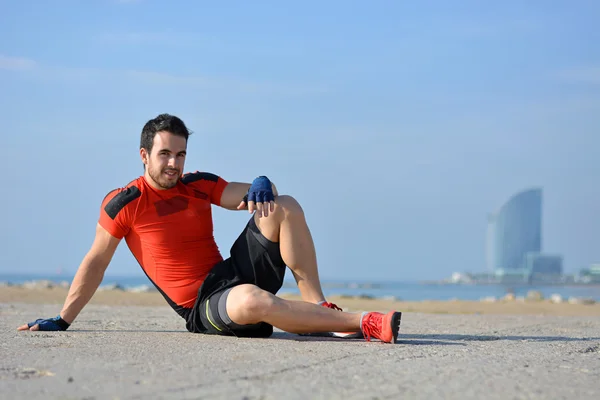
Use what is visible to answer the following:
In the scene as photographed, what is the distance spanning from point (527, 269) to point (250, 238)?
325 ft

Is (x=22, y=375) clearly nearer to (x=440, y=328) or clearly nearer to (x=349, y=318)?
(x=349, y=318)

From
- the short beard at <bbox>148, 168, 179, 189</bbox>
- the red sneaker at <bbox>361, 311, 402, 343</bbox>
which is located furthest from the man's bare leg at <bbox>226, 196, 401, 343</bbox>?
the short beard at <bbox>148, 168, 179, 189</bbox>

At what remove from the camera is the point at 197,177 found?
4.78 metres

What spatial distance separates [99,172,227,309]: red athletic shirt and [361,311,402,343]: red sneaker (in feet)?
3.57

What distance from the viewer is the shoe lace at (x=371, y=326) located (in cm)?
423

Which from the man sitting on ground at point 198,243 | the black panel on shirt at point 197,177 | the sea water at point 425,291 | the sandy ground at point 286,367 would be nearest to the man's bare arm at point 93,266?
the man sitting on ground at point 198,243

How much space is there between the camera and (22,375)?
2986 millimetres

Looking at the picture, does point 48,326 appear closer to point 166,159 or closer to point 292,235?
point 166,159

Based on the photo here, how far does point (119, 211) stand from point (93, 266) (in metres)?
0.41

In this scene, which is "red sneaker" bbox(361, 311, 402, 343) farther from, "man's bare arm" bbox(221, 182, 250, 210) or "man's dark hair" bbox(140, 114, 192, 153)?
"man's dark hair" bbox(140, 114, 192, 153)

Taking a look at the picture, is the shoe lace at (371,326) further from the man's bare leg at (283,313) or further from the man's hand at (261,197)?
the man's hand at (261,197)

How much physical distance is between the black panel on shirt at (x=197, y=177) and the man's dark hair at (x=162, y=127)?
290 mm

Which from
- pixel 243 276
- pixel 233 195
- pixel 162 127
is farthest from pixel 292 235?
pixel 162 127

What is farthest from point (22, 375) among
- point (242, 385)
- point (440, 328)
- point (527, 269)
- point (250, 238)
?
point (527, 269)
